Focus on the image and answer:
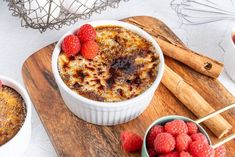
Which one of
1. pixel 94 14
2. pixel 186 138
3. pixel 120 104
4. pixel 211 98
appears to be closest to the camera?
pixel 186 138

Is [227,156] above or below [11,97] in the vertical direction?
below

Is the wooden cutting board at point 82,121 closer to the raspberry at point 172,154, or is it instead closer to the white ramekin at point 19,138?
the white ramekin at point 19,138

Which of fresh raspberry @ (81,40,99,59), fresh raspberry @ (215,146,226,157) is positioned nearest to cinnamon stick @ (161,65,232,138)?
fresh raspberry @ (215,146,226,157)

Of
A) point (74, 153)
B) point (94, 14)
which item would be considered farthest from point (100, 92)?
point (94, 14)

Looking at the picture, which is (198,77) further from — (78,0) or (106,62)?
(78,0)

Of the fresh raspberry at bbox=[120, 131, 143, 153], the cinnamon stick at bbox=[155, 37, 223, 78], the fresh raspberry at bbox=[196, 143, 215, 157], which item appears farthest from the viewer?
the cinnamon stick at bbox=[155, 37, 223, 78]

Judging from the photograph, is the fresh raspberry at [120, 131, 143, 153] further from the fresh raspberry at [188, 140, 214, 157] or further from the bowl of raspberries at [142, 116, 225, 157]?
the fresh raspberry at [188, 140, 214, 157]

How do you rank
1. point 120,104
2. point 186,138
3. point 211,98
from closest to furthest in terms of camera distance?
point 186,138 → point 120,104 → point 211,98
